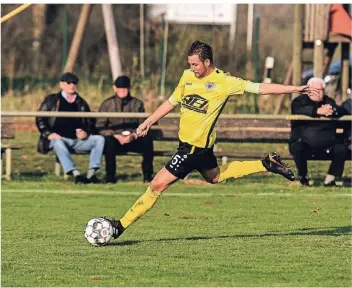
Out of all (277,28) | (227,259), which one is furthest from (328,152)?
(277,28)

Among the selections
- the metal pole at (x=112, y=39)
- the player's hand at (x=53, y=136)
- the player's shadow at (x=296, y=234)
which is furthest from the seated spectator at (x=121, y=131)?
the metal pole at (x=112, y=39)

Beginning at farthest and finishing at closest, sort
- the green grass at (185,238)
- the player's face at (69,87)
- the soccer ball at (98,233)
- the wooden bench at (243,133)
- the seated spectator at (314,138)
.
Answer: the wooden bench at (243,133) → the player's face at (69,87) → the seated spectator at (314,138) → the soccer ball at (98,233) → the green grass at (185,238)

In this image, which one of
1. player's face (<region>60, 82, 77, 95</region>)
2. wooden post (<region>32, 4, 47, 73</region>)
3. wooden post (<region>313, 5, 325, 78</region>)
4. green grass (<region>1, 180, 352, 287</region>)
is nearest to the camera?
green grass (<region>1, 180, 352, 287</region>)

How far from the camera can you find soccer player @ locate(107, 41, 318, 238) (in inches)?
431

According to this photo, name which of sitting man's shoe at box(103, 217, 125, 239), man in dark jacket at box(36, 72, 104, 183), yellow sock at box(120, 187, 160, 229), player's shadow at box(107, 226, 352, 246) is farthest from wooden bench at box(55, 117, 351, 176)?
sitting man's shoe at box(103, 217, 125, 239)

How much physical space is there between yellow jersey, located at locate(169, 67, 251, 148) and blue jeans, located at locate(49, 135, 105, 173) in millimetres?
5877

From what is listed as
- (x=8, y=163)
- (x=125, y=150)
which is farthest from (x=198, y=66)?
(x=8, y=163)

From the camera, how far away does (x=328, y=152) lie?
16734mm

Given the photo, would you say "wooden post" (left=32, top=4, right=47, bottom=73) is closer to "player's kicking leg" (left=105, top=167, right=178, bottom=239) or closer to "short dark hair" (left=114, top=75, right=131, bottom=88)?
"short dark hair" (left=114, top=75, right=131, bottom=88)

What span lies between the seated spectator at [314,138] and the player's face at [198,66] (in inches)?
224

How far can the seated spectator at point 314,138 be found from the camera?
652 inches

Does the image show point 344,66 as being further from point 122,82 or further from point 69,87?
point 69,87

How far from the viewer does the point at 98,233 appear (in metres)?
10.8

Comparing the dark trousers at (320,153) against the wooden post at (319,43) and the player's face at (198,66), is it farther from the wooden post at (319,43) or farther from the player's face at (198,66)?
the player's face at (198,66)
